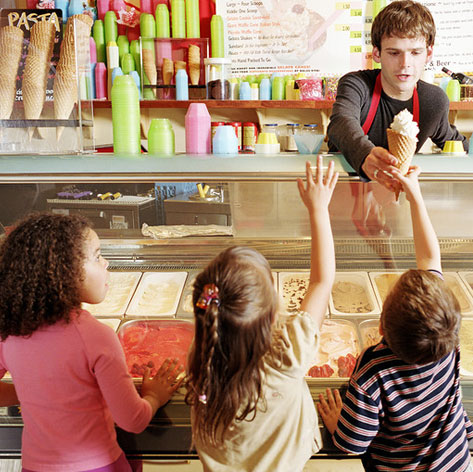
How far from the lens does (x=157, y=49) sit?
4.60 metres

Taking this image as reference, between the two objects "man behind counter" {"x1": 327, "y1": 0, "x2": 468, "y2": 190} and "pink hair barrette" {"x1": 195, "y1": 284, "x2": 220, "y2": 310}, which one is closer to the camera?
"pink hair barrette" {"x1": 195, "y1": 284, "x2": 220, "y2": 310}

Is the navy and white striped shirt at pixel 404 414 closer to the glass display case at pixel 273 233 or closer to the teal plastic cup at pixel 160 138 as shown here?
the glass display case at pixel 273 233

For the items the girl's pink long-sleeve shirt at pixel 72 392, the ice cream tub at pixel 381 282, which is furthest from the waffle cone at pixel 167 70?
the girl's pink long-sleeve shirt at pixel 72 392

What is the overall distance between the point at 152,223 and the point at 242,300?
1.00 m

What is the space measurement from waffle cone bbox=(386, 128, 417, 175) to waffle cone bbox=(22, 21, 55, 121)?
1059mm

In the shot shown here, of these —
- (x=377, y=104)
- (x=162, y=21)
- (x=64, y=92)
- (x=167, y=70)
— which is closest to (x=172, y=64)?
(x=167, y=70)

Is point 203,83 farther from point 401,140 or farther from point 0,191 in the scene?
point 401,140

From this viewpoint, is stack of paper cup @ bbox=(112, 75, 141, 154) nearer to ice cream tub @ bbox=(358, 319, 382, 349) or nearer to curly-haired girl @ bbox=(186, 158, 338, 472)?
curly-haired girl @ bbox=(186, 158, 338, 472)

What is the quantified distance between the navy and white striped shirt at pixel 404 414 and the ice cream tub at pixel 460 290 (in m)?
0.60

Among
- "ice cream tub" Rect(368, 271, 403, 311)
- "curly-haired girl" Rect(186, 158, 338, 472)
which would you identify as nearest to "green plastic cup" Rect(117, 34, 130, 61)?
"ice cream tub" Rect(368, 271, 403, 311)

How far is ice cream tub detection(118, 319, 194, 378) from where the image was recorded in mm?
1769

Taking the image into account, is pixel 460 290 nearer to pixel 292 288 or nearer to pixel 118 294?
pixel 292 288

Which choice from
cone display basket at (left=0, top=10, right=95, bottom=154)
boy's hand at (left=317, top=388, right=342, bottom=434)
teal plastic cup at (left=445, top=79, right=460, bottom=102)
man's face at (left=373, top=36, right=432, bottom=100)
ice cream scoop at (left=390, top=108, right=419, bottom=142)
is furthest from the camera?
teal plastic cup at (left=445, top=79, right=460, bottom=102)

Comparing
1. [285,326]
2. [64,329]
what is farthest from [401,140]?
[64,329]
